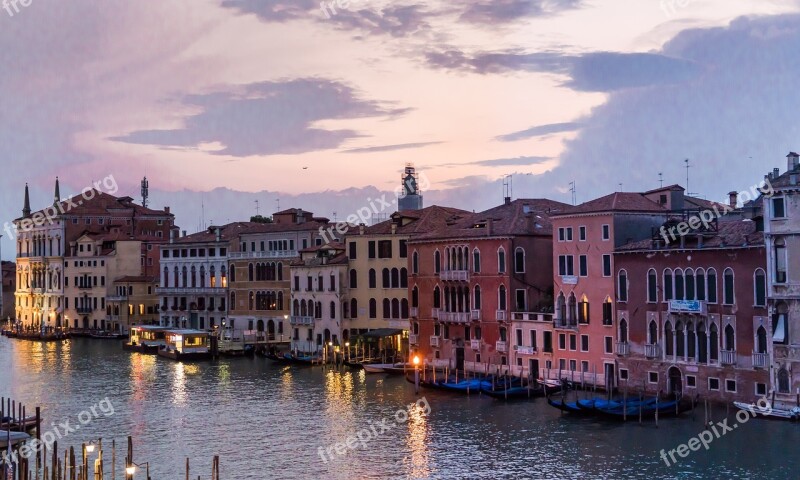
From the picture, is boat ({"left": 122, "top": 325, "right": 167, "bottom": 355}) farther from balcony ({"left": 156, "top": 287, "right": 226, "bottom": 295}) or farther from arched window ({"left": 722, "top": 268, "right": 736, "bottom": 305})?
arched window ({"left": 722, "top": 268, "right": 736, "bottom": 305})

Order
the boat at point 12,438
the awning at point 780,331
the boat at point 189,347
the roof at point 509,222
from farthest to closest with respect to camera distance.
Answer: the boat at point 189,347
the roof at point 509,222
the awning at point 780,331
the boat at point 12,438

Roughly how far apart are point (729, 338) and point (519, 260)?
9.68 meters

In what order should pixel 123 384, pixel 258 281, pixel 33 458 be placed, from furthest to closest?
pixel 258 281
pixel 123 384
pixel 33 458

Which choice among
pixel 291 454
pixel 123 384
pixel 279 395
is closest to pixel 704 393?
pixel 291 454

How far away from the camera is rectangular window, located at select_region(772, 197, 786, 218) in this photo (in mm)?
25212

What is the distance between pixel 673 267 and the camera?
28547mm

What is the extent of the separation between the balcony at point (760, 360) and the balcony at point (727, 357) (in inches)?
26.1

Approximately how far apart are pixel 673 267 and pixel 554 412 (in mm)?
5234

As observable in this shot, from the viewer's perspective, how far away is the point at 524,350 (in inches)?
1332

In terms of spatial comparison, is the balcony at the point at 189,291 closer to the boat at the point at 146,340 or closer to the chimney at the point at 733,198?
the boat at the point at 146,340

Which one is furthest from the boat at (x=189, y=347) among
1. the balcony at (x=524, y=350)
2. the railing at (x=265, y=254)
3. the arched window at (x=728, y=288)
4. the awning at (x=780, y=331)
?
the awning at (x=780, y=331)

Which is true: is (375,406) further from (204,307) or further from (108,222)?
(108,222)

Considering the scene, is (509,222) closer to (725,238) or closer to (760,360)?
(725,238)

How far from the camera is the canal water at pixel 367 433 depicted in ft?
70.6
